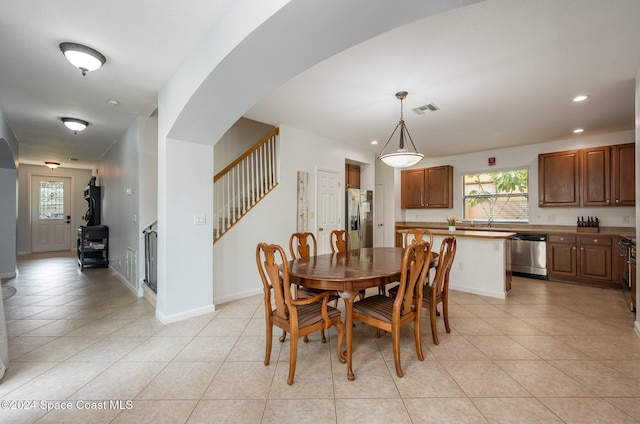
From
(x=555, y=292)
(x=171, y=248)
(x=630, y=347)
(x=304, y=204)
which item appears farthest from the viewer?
(x=304, y=204)

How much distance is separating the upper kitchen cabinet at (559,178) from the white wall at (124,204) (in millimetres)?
7043

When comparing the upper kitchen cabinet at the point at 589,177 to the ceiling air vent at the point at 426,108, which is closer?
the ceiling air vent at the point at 426,108

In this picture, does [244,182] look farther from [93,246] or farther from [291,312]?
[93,246]

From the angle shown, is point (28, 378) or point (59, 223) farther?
point (59, 223)

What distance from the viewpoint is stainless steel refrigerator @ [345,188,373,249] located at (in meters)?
5.52

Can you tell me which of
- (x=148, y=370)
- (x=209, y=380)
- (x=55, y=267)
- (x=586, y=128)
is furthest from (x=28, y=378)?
(x=586, y=128)

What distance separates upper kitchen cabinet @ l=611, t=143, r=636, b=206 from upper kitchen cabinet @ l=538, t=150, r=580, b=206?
44cm

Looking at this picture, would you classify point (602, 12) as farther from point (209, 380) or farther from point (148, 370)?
point (148, 370)

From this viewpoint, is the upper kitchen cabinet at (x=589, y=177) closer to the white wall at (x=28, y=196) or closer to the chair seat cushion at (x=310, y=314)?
the chair seat cushion at (x=310, y=314)

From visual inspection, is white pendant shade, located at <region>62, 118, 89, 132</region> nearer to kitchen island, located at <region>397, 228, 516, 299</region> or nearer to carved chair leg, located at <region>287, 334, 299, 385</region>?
carved chair leg, located at <region>287, 334, 299, 385</region>

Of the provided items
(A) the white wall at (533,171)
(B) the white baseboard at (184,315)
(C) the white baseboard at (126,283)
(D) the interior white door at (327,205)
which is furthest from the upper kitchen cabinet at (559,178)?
(C) the white baseboard at (126,283)

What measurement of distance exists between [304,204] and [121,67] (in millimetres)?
2880

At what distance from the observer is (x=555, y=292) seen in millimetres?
4113

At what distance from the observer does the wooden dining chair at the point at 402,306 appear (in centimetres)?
197
